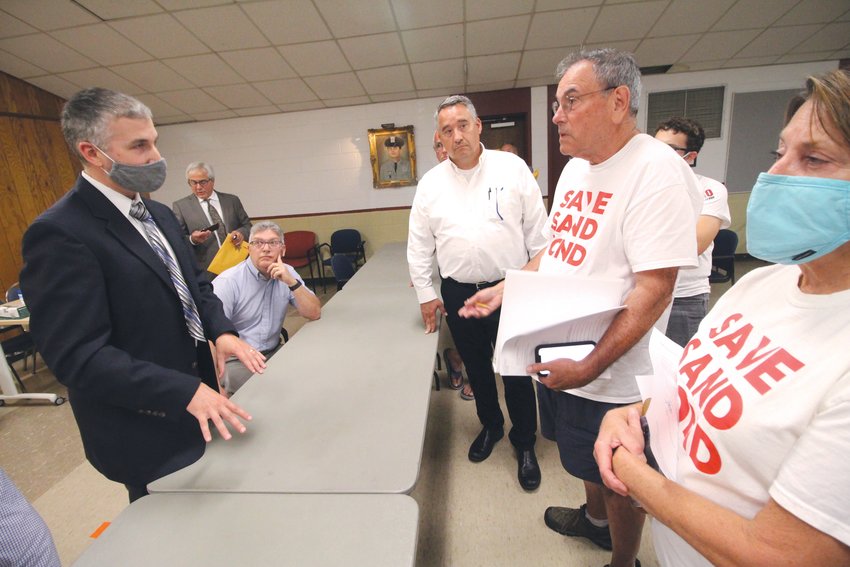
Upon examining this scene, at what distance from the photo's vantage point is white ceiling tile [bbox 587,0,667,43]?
11.5ft

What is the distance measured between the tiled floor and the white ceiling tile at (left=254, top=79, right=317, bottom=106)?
416 cm

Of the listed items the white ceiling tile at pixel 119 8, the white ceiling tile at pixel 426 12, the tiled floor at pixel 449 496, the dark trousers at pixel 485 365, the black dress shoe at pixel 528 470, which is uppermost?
the white ceiling tile at pixel 119 8

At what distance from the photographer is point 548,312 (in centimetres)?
101

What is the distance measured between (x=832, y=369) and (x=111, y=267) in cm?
147

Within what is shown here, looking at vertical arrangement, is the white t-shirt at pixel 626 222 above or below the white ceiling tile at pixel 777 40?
below

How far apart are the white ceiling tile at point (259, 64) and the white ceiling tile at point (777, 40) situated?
18.1 ft

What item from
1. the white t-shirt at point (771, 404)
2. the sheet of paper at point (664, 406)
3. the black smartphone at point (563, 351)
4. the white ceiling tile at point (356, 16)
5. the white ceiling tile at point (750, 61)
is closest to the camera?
the white t-shirt at point (771, 404)

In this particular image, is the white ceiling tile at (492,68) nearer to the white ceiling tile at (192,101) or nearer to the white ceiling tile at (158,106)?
the white ceiling tile at (192,101)

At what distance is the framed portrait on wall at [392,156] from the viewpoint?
573 centimetres

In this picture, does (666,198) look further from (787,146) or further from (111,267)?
(111,267)

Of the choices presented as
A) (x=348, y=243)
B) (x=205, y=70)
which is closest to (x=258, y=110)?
Answer: (x=205, y=70)

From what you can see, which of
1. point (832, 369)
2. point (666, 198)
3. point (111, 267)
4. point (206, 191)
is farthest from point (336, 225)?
point (832, 369)

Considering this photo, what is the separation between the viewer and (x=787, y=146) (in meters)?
0.56

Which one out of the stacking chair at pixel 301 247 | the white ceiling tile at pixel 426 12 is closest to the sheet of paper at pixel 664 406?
the white ceiling tile at pixel 426 12
